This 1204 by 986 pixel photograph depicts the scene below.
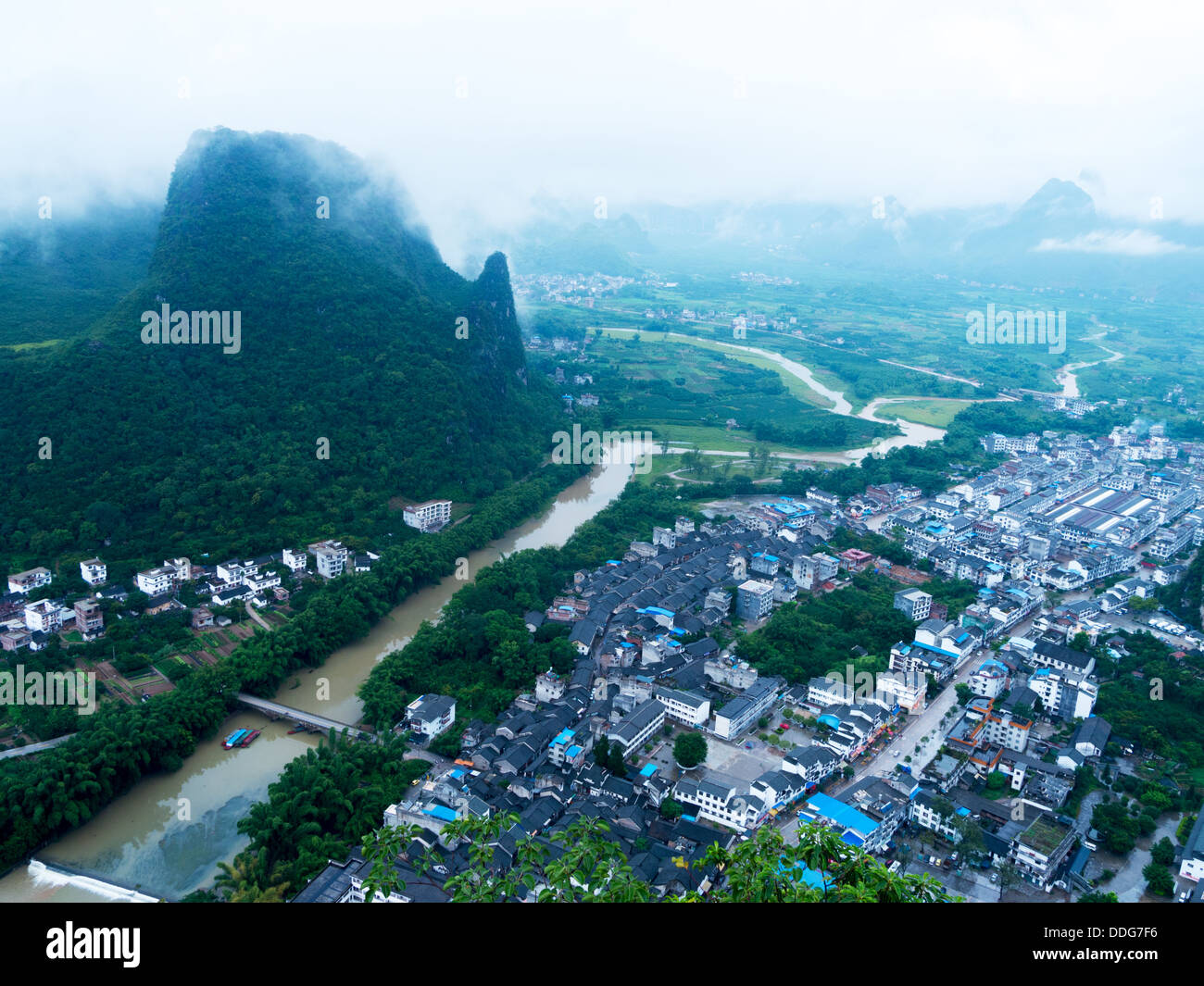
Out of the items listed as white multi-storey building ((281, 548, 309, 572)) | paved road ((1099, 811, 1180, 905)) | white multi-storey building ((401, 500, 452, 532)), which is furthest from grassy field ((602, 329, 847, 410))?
paved road ((1099, 811, 1180, 905))

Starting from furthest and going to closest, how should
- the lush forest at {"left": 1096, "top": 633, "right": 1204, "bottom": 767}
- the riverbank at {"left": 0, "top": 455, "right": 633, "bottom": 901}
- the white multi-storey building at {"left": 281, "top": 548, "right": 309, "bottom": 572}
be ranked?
1. the white multi-storey building at {"left": 281, "top": 548, "right": 309, "bottom": 572}
2. the lush forest at {"left": 1096, "top": 633, "right": 1204, "bottom": 767}
3. the riverbank at {"left": 0, "top": 455, "right": 633, "bottom": 901}

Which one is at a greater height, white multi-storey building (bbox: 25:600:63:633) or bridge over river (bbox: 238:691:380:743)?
white multi-storey building (bbox: 25:600:63:633)

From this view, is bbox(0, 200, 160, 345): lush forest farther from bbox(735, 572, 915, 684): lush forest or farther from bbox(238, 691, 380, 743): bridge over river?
bbox(735, 572, 915, 684): lush forest

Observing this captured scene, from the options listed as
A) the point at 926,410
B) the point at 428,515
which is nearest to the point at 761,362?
the point at 926,410

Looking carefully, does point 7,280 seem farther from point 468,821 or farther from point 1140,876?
point 1140,876
